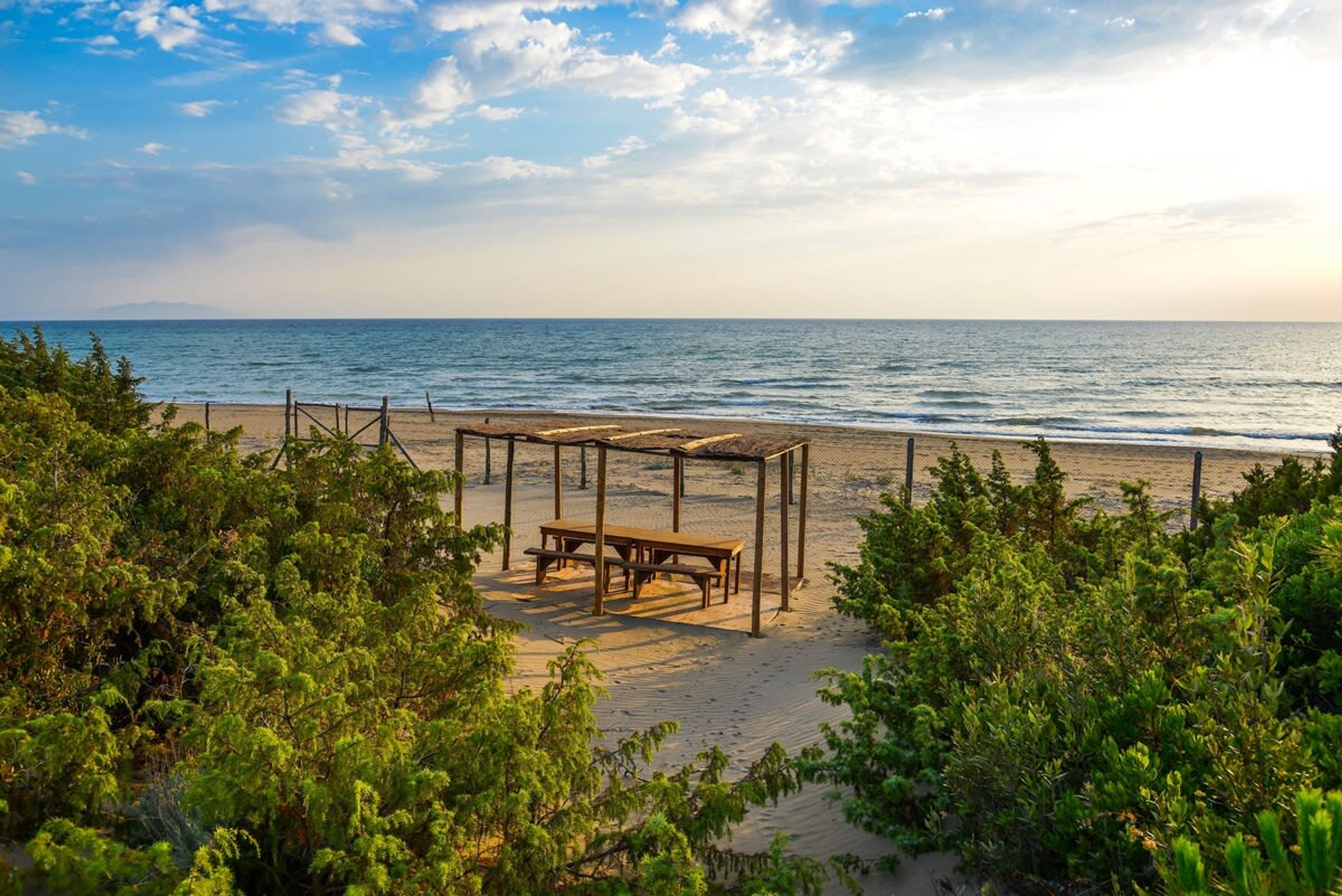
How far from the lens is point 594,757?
16.5ft

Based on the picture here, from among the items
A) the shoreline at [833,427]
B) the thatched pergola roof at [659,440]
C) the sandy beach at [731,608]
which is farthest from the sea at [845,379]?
the thatched pergola roof at [659,440]

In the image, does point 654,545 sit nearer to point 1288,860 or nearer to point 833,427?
point 1288,860

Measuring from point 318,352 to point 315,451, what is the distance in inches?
2919

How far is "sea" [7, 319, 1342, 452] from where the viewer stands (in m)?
33.8

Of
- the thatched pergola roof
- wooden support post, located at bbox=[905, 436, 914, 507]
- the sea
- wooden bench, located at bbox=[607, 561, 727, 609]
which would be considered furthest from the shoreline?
wooden bench, located at bbox=[607, 561, 727, 609]

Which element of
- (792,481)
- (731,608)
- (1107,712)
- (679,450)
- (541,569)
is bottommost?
(731,608)

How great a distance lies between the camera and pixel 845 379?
4972 centimetres

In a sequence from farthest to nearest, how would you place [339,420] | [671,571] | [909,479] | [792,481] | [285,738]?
[339,420], [792,481], [909,479], [671,571], [285,738]

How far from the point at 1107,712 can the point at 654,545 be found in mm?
7339

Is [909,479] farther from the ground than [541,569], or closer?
farther from the ground

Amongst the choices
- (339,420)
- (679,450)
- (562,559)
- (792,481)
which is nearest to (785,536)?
(679,450)

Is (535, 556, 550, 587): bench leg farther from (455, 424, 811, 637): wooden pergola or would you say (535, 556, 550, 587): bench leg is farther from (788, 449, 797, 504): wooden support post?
(788, 449, 797, 504): wooden support post

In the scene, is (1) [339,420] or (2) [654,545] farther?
(1) [339,420]

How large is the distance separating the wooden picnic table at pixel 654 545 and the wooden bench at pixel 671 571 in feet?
0.05
